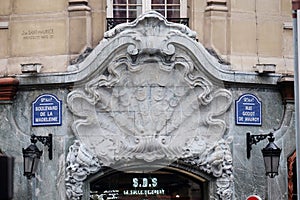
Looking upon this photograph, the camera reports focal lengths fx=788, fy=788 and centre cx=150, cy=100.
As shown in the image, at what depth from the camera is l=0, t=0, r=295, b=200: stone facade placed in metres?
13.2

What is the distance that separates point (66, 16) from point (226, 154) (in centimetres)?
365

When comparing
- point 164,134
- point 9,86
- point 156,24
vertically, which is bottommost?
point 164,134

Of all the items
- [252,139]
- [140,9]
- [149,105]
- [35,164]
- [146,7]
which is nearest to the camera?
[35,164]

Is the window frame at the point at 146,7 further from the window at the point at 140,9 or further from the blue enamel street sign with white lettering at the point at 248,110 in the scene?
the blue enamel street sign with white lettering at the point at 248,110

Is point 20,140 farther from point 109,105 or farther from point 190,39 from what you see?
point 190,39

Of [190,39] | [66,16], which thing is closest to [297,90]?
[190,39]

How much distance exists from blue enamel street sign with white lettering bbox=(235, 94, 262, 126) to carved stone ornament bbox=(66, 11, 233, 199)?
0.81 ft

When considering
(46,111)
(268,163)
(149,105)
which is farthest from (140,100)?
(268,163)

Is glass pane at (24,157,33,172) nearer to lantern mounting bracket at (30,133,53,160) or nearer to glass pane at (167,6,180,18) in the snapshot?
lantern mounting bracket at (30,133,53,160)

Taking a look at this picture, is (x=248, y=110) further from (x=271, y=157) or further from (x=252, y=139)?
(x=271, y=157)

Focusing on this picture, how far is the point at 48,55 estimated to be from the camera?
1373 cm

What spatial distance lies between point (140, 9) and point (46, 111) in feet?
7.87

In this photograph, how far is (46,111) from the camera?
1359 cm

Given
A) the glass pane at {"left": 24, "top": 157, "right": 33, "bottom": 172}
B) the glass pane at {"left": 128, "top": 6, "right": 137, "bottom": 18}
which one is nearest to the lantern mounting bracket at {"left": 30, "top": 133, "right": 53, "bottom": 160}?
the glass pane at {"left": 24, "top": 157, "right": 33, "bottom": 172}
